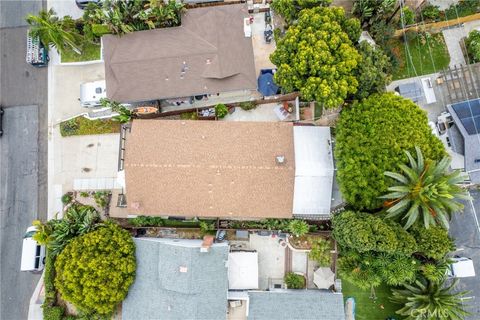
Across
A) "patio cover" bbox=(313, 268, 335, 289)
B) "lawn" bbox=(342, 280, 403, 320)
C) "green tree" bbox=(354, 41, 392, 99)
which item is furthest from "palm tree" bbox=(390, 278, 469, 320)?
"green tree" bbox=(354, 41, 392, 99)

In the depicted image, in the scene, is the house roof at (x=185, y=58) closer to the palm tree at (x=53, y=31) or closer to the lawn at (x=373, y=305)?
the palm tree at (x=53, y=31)

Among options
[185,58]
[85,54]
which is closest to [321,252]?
[185,58]

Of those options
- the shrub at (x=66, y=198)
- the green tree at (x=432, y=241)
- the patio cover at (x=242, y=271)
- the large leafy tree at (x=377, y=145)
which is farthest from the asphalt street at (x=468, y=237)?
the shrub at (x=66, y=198)

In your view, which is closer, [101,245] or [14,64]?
[101,245]

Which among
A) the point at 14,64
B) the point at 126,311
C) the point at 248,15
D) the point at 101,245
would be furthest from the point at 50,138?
the point at 248,15

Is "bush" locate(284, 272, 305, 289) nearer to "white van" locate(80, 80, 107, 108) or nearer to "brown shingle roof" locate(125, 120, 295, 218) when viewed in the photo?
"brown shingle roof" locate(125, 120, 295, 218)

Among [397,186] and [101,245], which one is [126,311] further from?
[397,186]
